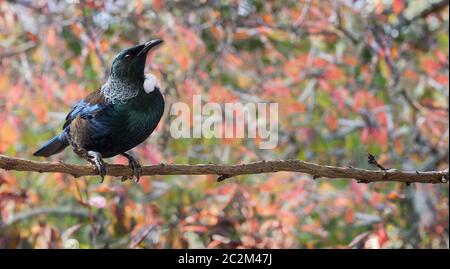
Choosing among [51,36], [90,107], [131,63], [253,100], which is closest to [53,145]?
[90,107]

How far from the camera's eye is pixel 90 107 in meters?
3.80

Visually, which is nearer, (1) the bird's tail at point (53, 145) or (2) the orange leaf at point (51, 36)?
(1) the bird's tail at point (53, 145)

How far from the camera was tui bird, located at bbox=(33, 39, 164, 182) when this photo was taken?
3588mm

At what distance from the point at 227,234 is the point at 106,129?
1917 millimetres

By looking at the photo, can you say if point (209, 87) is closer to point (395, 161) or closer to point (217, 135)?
point (217, 135)

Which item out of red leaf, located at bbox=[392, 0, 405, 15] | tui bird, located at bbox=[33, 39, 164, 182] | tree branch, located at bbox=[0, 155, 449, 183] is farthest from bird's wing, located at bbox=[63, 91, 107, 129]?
red leaf, located at bbox=[392, 0, 405, 15]

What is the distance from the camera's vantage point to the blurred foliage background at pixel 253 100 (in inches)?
216

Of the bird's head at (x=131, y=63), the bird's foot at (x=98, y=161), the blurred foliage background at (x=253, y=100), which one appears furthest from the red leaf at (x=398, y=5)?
the bird's foot at (x=98, y=161)

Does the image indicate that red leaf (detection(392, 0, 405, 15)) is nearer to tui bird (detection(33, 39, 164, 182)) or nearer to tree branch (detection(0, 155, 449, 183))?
tui bird (detection(33, 39, 164, 182))

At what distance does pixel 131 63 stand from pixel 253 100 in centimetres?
275

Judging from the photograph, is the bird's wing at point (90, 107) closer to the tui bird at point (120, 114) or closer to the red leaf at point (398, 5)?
the tui bird at point (120, 114)

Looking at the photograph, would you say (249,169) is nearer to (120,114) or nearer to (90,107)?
(120,114)

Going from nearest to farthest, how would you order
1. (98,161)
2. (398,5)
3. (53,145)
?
(98,161) < (53,145) < (398,5)

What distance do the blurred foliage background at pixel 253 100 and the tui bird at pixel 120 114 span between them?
45.1 inches
